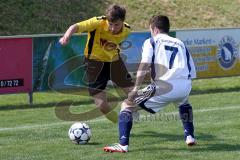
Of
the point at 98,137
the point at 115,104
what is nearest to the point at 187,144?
the point at 98,137

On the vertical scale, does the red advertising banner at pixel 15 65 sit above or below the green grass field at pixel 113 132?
above

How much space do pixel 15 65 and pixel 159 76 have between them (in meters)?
5.71

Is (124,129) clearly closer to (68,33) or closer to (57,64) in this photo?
(68,33)

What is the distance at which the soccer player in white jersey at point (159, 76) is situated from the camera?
7.91 metres

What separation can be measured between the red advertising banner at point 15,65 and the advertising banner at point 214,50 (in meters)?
3.68

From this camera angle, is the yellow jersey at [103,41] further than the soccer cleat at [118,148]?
Yes

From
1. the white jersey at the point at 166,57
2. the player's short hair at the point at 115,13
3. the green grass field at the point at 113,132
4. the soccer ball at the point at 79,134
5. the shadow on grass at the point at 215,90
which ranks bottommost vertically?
the shadow on grass at the point at 215,90

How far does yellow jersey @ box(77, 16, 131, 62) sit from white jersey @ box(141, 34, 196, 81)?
1256mm

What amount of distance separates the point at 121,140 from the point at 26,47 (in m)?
5.77

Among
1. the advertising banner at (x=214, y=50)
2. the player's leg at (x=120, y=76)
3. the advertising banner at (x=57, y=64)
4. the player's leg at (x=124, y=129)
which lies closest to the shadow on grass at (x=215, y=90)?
the advertising banner at (x=214, y=50)

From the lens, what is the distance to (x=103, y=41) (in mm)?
9391

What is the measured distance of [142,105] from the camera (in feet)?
26.6

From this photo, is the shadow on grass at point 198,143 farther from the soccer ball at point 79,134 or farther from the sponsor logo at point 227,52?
the sponsor logo at point 227,52

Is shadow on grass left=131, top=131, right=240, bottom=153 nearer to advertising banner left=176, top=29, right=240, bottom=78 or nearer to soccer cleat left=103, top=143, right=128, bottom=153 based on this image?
soccer cleat left=103, top=143, right=128, bottom=153
